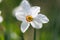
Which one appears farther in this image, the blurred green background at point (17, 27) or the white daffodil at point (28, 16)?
the blurred green background at point (17, 27)

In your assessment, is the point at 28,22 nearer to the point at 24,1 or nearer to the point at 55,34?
the point at 24,1

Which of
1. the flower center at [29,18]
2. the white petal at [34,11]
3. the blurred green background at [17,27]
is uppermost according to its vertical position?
the white petal at [34,11]

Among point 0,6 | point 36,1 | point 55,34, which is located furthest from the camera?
point 36,1

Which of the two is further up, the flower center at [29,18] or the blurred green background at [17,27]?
the flower center at [29,18]

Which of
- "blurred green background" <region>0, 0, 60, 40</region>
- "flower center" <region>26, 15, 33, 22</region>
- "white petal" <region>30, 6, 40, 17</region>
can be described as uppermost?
"white petal" <region>30, 6, 40, 17</region>

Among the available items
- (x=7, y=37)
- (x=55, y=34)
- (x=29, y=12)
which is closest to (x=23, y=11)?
(x=29, y=12)

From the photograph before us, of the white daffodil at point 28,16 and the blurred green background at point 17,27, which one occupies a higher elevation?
the white daffodil at point 28,16

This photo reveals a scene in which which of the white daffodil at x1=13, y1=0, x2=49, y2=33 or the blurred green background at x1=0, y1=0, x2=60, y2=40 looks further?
the blurred green background at x1=0, y1=0, x2=60, y2=40

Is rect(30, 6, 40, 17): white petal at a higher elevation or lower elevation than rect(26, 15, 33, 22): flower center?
higher

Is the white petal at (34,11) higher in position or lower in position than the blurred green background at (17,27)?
higher
